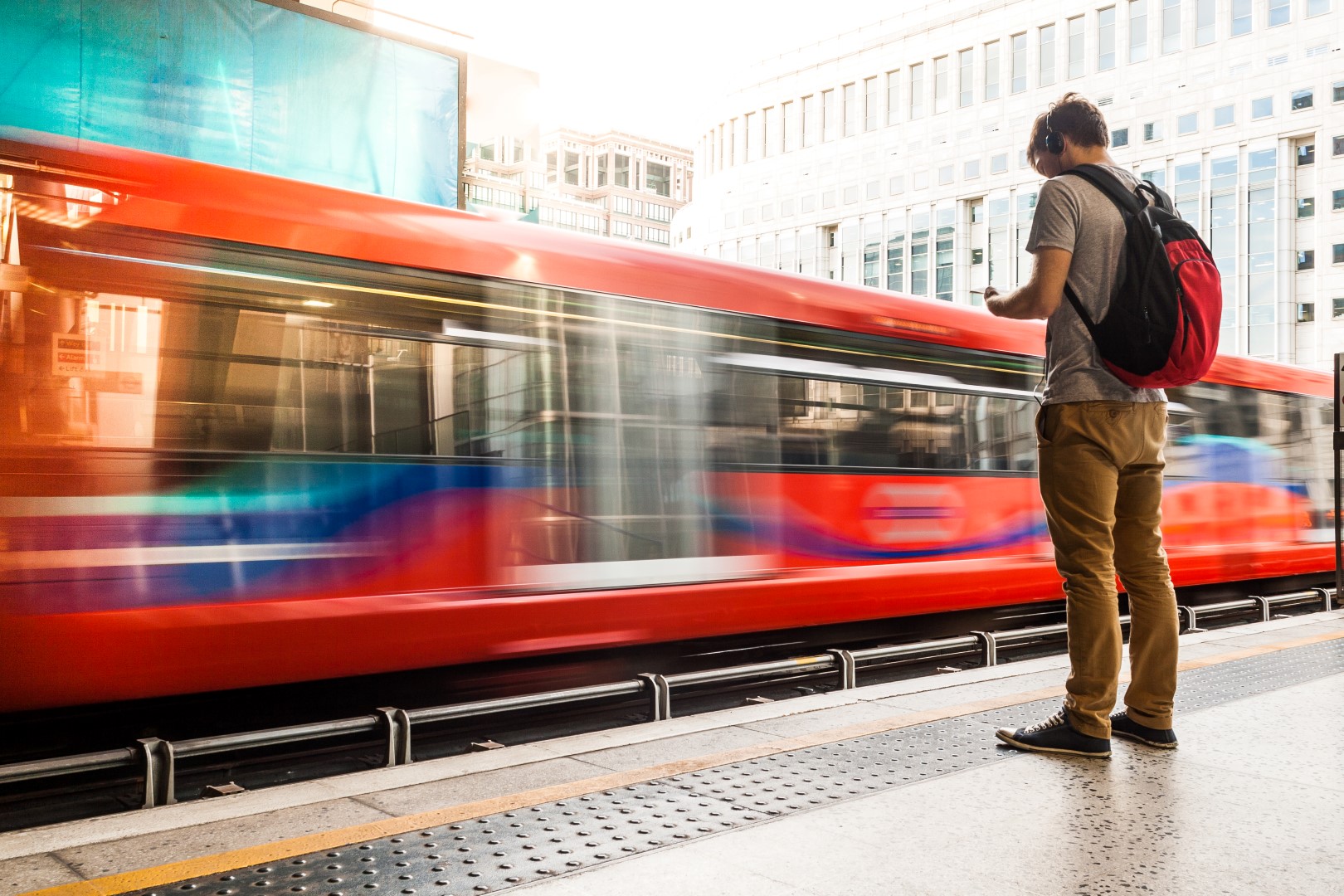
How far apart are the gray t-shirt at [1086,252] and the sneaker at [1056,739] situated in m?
1.08

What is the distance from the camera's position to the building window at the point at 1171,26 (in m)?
47.9

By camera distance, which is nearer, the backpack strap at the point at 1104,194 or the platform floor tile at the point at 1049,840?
the platform floor tile at the point at 1049,840

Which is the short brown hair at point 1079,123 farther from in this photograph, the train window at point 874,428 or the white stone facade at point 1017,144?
the white stone facade at point 1017,144

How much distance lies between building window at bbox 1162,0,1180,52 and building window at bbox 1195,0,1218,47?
764 mm

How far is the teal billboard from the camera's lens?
11477 mm

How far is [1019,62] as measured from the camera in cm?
5316

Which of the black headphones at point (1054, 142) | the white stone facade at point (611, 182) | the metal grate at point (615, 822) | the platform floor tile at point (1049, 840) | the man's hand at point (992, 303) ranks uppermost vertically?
the white stone facade at point (611, 182)

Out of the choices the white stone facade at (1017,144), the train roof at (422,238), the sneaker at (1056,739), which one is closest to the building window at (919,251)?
the white stone facade at (1017,144)

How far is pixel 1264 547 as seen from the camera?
12.1 meters

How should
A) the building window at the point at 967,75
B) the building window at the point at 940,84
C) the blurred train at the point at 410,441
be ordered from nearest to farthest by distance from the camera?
the blurred train at the point at 410,441, the building window at the point at 967,75, the building window at the point at 940,84

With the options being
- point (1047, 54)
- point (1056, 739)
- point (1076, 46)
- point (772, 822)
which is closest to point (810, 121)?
point (1047, 54)

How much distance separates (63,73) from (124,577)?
8825 mm

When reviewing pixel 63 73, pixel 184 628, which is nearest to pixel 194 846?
pixel 184 628

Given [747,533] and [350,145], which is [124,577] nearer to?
[747,533]
